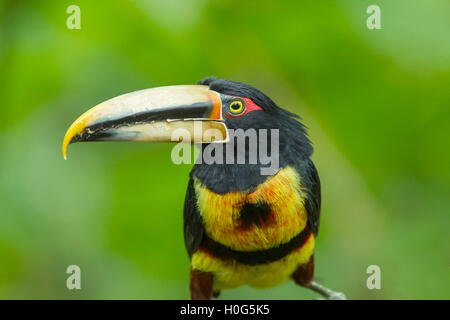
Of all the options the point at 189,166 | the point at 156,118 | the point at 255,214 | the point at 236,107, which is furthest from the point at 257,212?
the point at 189,166

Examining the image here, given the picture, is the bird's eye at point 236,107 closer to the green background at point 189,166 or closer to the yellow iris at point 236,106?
the yellow iris at point 236,106

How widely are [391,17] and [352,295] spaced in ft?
6.88

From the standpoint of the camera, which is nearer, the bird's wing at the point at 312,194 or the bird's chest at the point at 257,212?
the bird's chest at the point at 257,212

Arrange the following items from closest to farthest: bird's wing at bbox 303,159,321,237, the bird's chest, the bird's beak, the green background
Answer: the bird's beak, the bird's chest, bird's wing at bbox 303,159,321,237, the green background

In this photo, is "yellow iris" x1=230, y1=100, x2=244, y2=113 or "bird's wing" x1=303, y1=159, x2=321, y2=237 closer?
"yellow iris" x1=230, y1=100, x2=244, y2=113

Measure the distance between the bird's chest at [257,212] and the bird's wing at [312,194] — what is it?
0.06 meters

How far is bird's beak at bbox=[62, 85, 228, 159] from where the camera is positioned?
2.62 metres

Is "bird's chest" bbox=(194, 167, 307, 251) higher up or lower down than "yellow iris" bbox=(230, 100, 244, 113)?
lower down

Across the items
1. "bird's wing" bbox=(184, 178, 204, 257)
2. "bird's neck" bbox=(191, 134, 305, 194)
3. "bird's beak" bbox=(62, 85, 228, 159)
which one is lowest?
"bird's wing" bbox=(184, 178, 204, 257)

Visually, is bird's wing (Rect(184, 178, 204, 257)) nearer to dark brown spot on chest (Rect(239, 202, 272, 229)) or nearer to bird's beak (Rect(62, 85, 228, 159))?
dark brown spot on chest (Rect(239, 202, 272, 229))

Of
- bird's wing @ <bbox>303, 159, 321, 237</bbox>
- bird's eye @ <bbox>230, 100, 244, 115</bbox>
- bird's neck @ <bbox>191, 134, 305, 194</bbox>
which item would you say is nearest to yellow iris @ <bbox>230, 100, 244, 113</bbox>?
bird's eye @ <bbox>230, 100, 244, 115</bbox>

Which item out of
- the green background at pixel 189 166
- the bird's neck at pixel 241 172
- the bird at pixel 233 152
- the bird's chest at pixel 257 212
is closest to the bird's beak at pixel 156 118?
the bird at pixel 233 152

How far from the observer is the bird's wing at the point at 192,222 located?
301 centimetres

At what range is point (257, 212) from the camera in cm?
281
